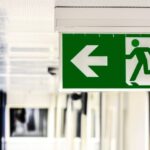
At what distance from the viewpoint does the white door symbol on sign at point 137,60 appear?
2.03 metres

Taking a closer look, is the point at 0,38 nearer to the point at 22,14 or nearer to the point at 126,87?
the point at 22,14

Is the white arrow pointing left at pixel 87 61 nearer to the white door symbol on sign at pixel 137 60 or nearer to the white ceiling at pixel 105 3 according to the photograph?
the white door symbol on sign at pixel 137 60

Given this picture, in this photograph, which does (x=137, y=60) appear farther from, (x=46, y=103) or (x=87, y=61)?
(x=46, y=103)

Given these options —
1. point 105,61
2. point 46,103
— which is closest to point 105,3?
point 105,61

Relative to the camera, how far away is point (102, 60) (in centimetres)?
202

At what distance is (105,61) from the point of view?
6.63ft

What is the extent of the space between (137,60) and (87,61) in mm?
279

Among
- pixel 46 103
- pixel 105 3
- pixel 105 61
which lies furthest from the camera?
pixel 46 103

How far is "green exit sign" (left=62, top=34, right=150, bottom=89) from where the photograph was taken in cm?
201

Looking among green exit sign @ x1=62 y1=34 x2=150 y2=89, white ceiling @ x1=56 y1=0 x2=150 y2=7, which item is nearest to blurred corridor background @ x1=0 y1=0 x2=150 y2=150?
white ceiling @ x1=56 y1=0 x2=150 y2=7

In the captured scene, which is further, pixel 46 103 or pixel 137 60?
pixel 46 103

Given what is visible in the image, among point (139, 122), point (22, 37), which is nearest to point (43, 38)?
point (22, 37)

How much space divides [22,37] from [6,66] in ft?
3.74

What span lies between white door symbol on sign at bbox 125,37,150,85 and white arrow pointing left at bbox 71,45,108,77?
0.46 feet
